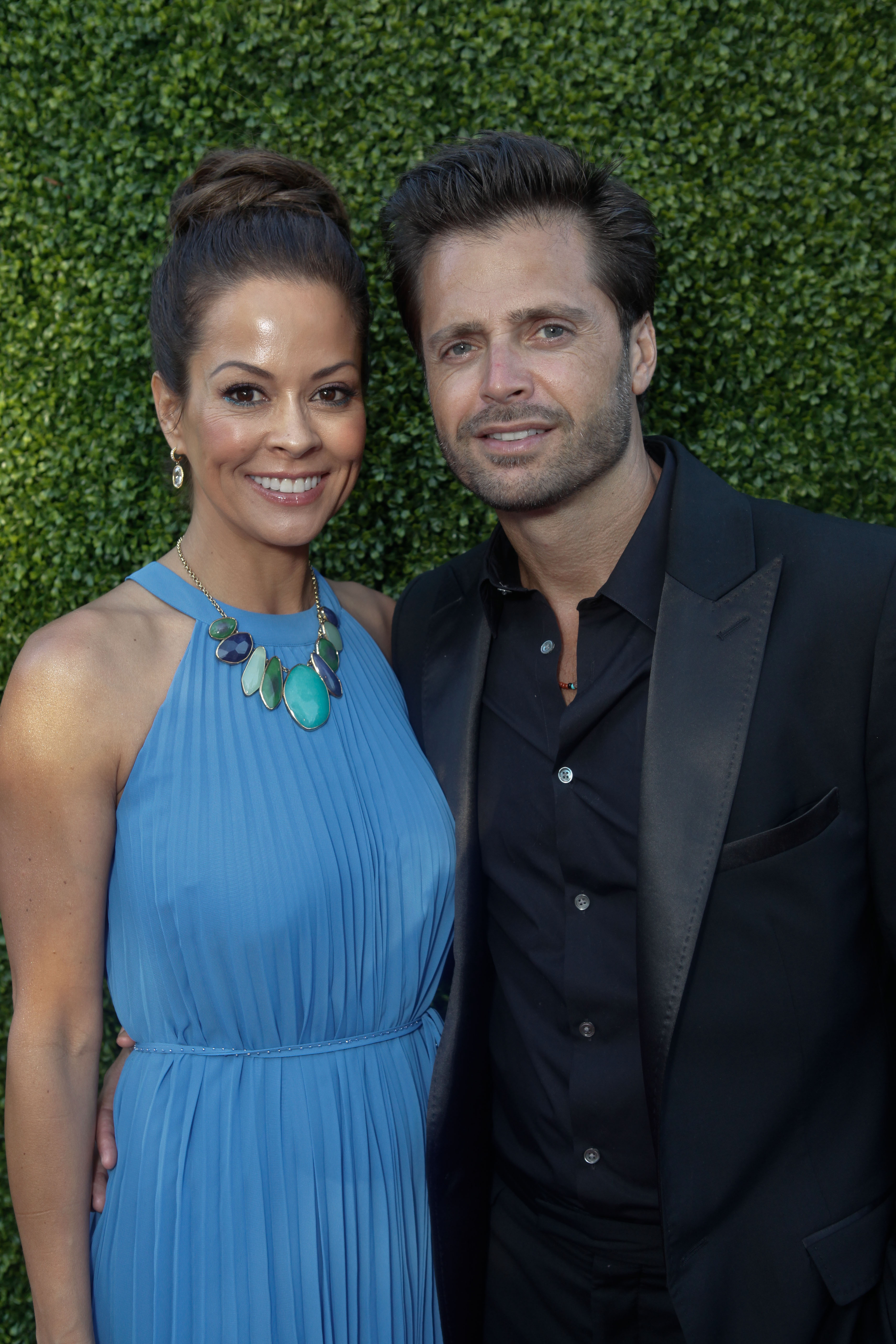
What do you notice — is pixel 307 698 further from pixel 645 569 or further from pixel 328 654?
pixel 645 569

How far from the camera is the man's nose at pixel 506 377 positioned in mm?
2229

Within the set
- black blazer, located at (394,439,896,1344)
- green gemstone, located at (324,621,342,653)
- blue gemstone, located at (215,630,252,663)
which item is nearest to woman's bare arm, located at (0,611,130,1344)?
blue gemstone, located at (215,630,252,663)

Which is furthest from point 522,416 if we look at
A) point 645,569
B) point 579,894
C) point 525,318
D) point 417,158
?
point 417,158

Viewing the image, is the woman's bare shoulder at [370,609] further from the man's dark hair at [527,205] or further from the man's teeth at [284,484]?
the man's dark hair at [527,205]

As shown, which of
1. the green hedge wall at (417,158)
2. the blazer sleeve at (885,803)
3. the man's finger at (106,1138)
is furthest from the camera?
the green hedge wall at (417,158)

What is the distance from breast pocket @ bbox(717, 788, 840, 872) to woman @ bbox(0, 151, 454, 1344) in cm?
65

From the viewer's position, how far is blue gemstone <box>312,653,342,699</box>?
2.40 metres

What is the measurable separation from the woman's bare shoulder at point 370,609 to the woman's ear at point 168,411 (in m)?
0.61

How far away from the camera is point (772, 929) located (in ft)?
6.30

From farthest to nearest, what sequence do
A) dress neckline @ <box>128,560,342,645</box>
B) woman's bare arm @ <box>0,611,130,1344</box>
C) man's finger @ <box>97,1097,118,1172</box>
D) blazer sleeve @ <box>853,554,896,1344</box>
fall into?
1. dress neckline @ <box>128,560,342,645</box>
2. man's finger @ <box>97,1097,118,1172</box>
3. woman's bare arm @ <box>0,611,130,1344</box>
4. blazer sleeve @ <box>853,554,896,1344</box>

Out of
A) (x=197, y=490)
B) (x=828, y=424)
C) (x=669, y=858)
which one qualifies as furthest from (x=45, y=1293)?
(x=828, y=424)

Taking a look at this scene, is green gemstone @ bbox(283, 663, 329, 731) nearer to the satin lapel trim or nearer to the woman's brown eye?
the woman's brown eye

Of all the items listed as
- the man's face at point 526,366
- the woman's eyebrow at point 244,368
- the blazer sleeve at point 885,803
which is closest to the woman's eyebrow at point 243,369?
the woman's eyebrow at point 244,368

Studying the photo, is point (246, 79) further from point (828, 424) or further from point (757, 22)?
point (828, 424)
